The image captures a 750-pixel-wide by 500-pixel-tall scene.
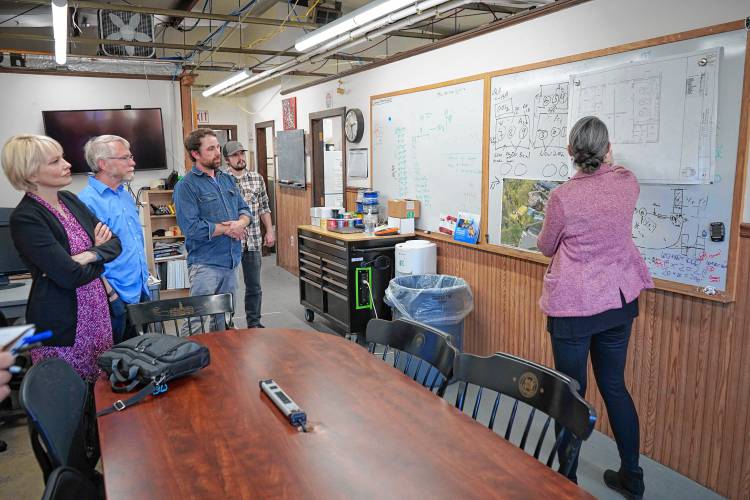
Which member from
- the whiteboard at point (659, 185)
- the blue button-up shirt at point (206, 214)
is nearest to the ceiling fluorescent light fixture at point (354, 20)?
the whiteboard at point (659, 185)

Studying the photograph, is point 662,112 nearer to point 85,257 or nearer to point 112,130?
point 85,257

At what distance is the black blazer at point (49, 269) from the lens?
86.4 inches

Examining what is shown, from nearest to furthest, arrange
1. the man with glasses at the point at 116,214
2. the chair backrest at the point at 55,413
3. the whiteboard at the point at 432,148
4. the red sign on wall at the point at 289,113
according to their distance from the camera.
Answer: the chair backrest at the point at 55,413 → the man with glasses at the point at 116,214 → the whiteboard at the point at 432,148 → the red sign on wall at the point at 289,113

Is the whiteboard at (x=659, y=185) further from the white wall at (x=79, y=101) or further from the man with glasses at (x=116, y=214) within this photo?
the white wall at (x=79, y=101)

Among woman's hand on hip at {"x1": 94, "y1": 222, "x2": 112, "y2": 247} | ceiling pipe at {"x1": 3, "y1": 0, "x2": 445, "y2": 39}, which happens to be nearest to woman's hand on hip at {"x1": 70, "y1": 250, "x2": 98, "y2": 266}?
woman's hand on hip at {"x1": 94, "y1": 222, "x2": 112, "y2": 247}

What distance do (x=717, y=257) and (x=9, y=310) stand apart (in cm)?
385

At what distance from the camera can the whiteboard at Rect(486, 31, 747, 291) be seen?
2.40m

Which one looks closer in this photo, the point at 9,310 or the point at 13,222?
the point at 13,222

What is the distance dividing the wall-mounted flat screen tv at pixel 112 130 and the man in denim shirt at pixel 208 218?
109 inches

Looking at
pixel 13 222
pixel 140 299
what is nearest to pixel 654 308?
pixel 140 299

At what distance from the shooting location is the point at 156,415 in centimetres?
175

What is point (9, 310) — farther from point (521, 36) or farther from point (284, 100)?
point (284, 100)

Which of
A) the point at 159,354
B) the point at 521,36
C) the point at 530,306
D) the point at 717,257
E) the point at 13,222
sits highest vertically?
the point at 521,36

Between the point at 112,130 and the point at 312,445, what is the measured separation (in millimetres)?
5390
